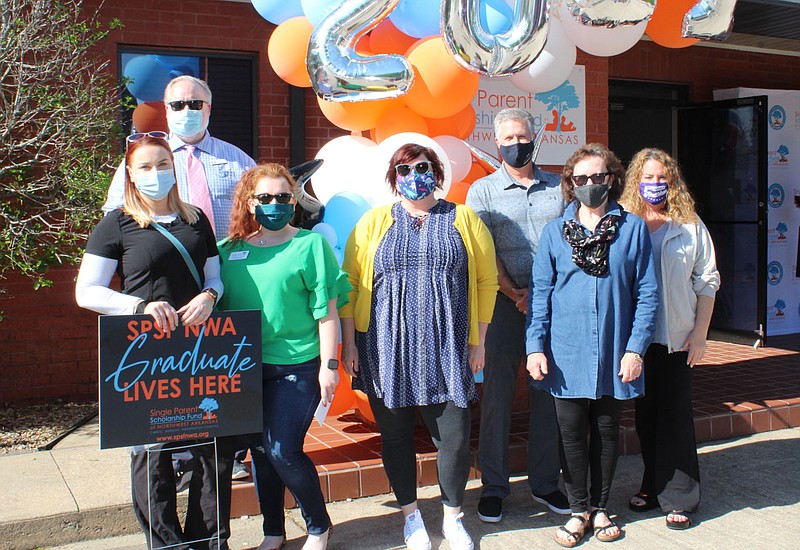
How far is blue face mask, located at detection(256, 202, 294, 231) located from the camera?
3.41 meters

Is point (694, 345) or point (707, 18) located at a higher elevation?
point (707, 18)

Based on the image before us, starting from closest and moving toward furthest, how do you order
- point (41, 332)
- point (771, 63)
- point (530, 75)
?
point (530, 75), point (41, 332), point (771, 63)

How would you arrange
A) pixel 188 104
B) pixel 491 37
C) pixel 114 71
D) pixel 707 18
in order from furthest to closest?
pixel 114 71 < pixel 707 18 < pixel 491 37 < pixel 188 104

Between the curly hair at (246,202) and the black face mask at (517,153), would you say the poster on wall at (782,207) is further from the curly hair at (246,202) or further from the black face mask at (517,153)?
the curly hair at (246,202)

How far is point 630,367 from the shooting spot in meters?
3.69

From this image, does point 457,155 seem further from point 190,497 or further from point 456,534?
point 190,497

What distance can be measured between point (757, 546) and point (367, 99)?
2.72m

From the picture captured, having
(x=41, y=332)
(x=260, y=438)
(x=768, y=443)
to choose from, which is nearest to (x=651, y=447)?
(x=768, y=443)

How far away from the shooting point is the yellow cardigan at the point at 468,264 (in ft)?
12.1

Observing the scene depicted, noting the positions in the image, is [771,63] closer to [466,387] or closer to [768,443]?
[768,443]

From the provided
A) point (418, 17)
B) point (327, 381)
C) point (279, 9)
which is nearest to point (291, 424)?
point (327, 381)

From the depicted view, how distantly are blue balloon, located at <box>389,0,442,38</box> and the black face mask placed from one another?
83cm

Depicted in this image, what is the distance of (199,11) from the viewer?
622 centimetres

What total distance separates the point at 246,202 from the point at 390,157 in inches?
37.4
